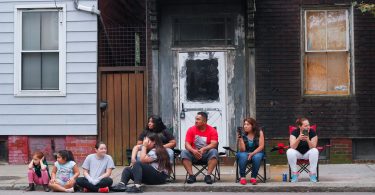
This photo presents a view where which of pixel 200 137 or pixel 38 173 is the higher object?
pixel 200 137

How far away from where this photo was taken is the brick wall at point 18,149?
13883 mm

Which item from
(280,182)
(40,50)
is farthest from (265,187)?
(40,50)

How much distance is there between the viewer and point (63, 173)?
10797 millimetres

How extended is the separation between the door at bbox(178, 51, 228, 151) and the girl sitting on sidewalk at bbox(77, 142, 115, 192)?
3.27 meters

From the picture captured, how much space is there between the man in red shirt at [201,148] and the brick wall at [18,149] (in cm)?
446

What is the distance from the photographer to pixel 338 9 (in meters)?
13.5

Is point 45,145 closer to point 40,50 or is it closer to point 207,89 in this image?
point 40,50

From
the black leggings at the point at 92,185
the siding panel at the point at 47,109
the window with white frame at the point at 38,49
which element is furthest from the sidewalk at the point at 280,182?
the window with white frame at the point at 38,49

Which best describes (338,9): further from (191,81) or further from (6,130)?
(6,130)

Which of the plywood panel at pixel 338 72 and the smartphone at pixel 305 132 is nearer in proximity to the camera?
the smartphone at pixel 305 132

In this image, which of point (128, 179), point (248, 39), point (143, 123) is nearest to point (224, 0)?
point (248, 39)

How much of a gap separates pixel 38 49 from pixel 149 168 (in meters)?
4.77

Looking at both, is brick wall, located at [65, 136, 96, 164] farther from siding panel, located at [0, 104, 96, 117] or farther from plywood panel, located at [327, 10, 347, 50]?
plywood panel, located at [327, 10, 347, 50]

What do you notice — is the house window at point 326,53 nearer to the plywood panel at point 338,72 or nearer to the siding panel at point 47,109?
the plywood panel at point 338,72
